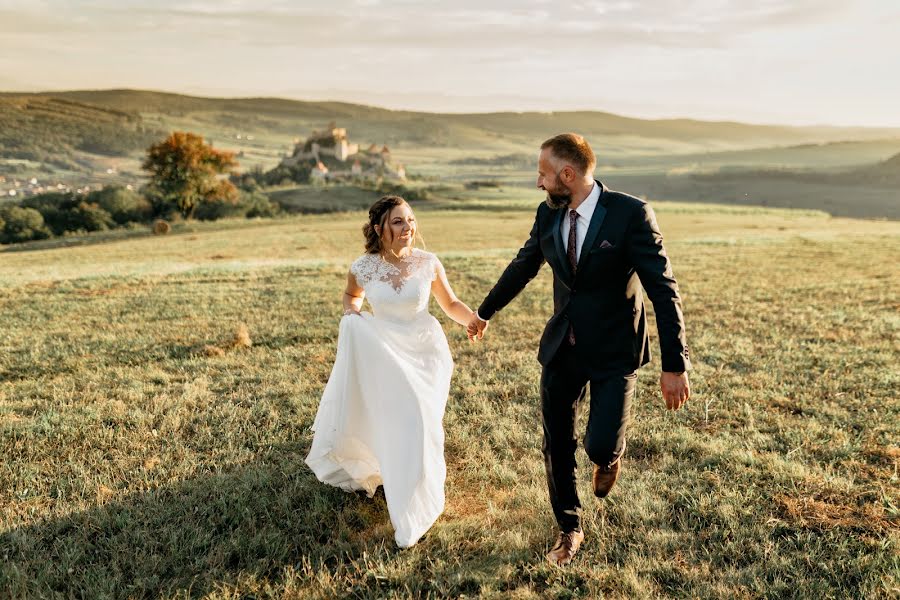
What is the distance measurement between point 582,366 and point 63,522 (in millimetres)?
4622

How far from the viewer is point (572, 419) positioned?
4.77 metres

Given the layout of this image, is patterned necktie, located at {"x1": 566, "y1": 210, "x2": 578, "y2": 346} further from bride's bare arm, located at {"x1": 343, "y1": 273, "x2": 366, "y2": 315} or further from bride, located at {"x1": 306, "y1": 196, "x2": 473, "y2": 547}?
bride's bare arm, located at {"x1": 343, "y1": 273, "x2": 366, "y2": 315}

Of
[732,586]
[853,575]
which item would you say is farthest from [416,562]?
[853,575]

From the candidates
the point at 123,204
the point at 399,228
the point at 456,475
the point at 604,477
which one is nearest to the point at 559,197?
the point at 399,228

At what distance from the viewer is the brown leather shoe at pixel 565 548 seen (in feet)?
15.1

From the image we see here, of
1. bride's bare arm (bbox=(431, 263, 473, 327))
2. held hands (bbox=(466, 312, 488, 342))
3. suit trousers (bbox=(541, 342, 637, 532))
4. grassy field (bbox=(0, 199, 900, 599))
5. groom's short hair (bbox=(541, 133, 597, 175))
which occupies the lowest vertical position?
grassy field (bbox=(0, 199, 900, 599))

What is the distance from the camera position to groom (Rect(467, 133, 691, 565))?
13.9 ft

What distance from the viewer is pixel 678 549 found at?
4770 millimetres

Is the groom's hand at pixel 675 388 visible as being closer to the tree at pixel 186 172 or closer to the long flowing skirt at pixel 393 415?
the long flowing skirt at pixel 393 415

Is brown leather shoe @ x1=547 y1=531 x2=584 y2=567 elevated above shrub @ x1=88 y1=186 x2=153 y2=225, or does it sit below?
above

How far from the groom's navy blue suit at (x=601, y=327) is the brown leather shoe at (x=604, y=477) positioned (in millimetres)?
153

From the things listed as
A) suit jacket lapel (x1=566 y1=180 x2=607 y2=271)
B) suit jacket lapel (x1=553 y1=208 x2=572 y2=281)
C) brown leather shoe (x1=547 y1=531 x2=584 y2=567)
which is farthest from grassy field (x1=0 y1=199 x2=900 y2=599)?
suit jacket lapel (x1=566 y1=180 x2=607 y2=271)

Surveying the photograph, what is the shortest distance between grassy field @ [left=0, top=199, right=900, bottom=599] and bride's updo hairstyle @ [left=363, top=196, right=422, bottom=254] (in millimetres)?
2383

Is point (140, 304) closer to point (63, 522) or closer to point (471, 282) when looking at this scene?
point (471, 282)
